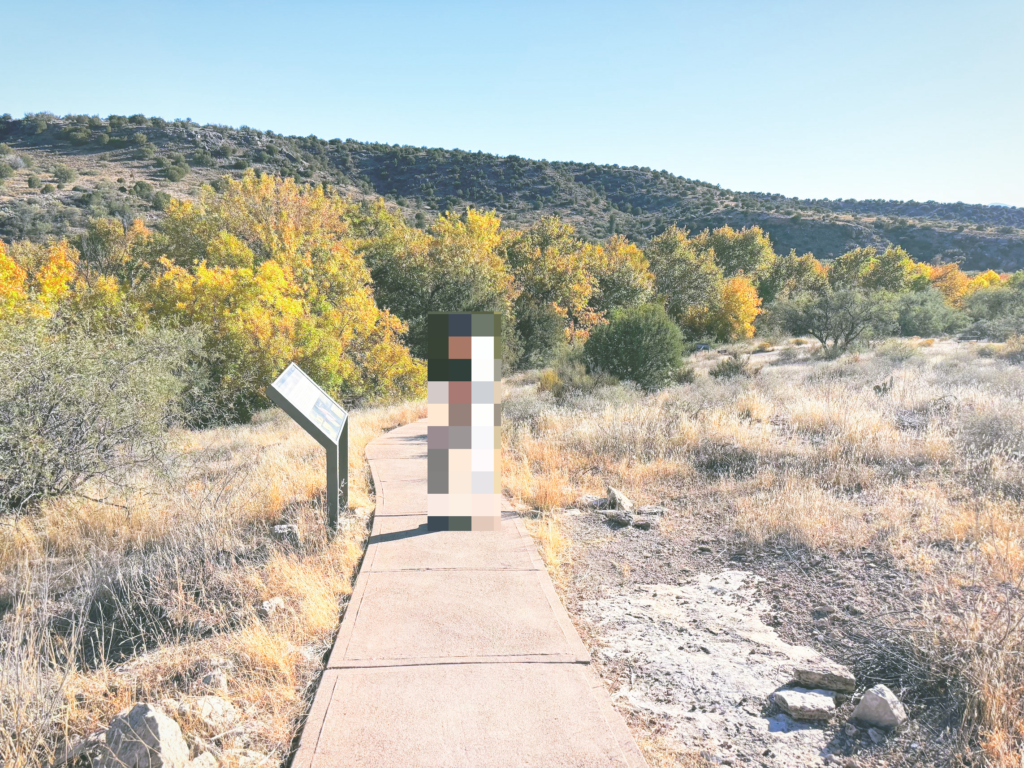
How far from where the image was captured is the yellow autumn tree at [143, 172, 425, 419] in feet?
57.7

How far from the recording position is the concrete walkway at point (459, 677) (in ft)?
9.34

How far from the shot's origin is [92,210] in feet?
143

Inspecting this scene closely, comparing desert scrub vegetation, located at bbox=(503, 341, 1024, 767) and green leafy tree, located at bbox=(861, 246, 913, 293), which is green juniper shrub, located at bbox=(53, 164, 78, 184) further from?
green leafy tree, located at bbox=(861, 246, 913, 293)

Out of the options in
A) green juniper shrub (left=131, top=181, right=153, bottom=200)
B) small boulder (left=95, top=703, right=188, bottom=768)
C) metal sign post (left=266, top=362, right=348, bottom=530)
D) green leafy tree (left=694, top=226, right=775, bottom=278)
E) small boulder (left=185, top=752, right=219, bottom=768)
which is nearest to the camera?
small boulder (left=95, top=703, right=188, bottom=768)

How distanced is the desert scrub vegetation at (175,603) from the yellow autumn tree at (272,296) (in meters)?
10.1

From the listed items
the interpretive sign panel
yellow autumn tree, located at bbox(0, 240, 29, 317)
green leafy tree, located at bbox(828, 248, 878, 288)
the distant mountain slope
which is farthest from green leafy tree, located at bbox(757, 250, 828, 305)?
the interpretive sign panel

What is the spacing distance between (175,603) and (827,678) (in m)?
4.40

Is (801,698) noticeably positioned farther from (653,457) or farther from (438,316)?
(653,457)

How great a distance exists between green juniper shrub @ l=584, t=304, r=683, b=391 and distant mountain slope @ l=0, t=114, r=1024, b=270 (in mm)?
40209

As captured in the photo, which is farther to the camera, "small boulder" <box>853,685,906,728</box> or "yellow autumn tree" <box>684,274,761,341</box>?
"yellow autumn tree" <box>684,274,761,341</box>

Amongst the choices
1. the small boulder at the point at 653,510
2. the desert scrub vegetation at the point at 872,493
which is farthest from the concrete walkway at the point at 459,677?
the small boulder at the point at 653,510

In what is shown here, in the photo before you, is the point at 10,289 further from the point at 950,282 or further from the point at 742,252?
the point at 950,282

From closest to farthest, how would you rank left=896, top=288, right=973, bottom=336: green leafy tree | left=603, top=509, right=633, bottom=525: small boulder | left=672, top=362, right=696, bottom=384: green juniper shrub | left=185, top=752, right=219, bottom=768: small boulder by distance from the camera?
left=185, top=752, right=219, bottom=768: small boulder, left=603, top=509, right=633, bottom=525: small boulder, left=672, top=362, right=696, bottom=384: green juniper shrub, left=896, top=288, right=973, bottom=336: green leafy tree

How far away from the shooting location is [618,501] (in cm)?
667
